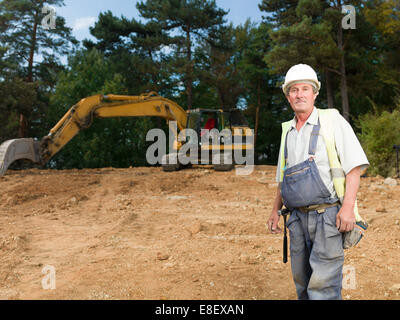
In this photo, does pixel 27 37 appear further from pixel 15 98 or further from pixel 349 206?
pixel 349 206

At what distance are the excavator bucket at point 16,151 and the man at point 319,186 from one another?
10996mm

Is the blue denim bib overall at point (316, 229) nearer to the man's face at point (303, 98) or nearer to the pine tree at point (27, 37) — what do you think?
the man's face at point (303, 98)

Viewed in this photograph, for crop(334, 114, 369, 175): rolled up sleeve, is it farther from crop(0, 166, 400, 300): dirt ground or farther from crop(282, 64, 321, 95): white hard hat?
crop(0, 166, 400, 300): dirt ground

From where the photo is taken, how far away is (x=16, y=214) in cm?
738

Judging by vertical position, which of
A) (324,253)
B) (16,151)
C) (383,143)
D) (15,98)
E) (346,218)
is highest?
(15,98)

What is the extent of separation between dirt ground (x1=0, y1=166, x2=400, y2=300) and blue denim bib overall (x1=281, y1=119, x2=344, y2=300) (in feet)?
4.13

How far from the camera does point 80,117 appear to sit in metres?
12.5

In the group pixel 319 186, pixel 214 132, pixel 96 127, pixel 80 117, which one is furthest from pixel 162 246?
pixel 96 127

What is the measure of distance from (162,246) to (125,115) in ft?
28.4

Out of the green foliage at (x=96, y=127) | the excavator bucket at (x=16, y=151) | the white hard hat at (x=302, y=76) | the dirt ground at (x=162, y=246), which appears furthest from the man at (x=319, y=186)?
the green foliage at (x=96, y=127)

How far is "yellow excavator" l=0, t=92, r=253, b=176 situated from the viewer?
12.3 metres

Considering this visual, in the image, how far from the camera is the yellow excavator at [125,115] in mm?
12273

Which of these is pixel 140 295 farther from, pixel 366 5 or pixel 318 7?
pixel 366 5

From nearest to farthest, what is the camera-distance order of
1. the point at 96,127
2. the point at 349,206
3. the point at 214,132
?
the point at 349,206
the point at 214,132
the point at 96,127
